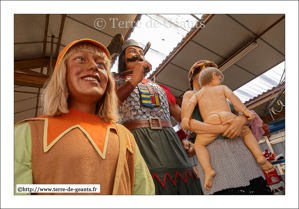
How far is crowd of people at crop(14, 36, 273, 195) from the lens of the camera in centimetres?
73

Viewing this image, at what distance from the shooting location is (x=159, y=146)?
3.88ft

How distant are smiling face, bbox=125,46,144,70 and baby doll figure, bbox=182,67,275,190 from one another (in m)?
0.49

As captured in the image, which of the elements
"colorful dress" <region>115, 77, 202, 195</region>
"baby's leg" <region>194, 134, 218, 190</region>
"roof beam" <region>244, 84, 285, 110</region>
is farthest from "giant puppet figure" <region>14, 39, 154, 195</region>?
"roof beam" <region>244, 84, 285, 110</region>

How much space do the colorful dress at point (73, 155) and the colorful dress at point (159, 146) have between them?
19 cm

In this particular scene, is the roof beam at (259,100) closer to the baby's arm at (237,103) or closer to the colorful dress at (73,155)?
the baby's arm at (237,103)

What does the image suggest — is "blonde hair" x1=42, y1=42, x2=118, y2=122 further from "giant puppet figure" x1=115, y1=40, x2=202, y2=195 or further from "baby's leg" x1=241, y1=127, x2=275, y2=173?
"baby's leg" x1=241, y1=127, x2=275, y2=173

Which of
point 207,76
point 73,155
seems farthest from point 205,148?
point 73,155

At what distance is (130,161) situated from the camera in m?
0.90

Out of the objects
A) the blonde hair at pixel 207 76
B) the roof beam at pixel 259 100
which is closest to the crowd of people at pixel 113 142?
the blonde hair at pixel 207 76

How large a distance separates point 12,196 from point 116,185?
1.19 feet

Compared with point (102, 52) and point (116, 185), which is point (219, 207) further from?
point (102, 52)

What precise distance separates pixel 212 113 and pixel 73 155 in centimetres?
→ 74

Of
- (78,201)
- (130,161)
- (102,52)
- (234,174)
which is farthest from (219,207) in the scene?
(102,52)

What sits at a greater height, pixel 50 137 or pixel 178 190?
pixel 50 137
